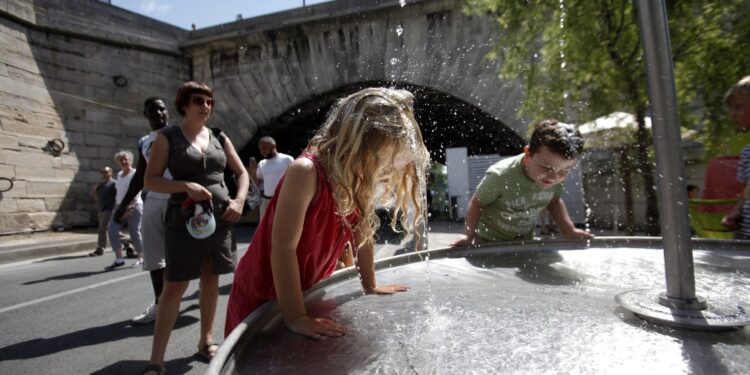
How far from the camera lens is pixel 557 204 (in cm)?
234

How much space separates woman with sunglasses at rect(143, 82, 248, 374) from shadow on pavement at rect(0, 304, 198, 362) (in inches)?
36.1

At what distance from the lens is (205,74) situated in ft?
38.7

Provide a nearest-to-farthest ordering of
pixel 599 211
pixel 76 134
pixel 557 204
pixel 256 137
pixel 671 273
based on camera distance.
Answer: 1. pixel 671 273
2. pixel 557 204
3. pixel 599 211
4. pixel 76 134
5. pixel 256 137

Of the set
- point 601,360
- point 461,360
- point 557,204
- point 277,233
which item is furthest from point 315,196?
point 557,204

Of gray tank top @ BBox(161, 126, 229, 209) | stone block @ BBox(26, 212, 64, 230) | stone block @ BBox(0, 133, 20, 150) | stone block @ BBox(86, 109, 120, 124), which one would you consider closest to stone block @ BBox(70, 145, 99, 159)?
stone block @ BBox(86, 109, 120, 124)

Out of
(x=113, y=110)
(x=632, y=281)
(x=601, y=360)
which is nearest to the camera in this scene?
(x=601, y=360)

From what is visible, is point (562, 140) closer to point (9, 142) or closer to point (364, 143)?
point (364, 143)

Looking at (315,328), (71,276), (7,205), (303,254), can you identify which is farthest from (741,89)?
(7,205)

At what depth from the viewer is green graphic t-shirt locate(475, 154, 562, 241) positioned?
85.7 inches

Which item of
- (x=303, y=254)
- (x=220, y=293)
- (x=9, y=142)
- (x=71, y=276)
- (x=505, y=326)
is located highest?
(x=9, y=142)

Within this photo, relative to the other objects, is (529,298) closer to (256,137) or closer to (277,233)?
(277,233)

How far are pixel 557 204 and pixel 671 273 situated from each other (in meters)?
1.48

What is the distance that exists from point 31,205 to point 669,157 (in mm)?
10844

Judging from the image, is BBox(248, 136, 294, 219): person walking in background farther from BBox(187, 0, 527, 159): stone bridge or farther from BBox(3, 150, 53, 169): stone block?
BBox(3, 150, 53, 169): stone block
